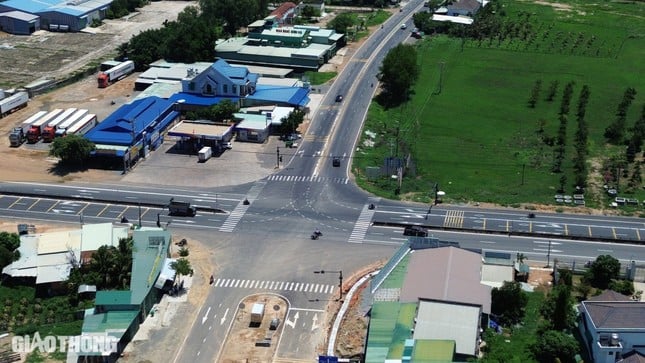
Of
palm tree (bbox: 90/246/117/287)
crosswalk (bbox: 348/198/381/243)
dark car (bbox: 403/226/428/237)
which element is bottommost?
crosswalk (bbox: 348/198/381/243)

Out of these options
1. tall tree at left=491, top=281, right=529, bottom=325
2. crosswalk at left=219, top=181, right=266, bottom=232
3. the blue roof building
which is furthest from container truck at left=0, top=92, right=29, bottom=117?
tall tree at left=491, top=281, right=529, bottom=325

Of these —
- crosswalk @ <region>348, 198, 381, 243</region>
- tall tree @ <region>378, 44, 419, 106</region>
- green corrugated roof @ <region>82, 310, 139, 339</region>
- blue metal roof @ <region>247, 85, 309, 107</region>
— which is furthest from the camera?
tall tree @ <region>378, 44, 419, 106</region>

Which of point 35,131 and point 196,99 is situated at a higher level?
point 196,99

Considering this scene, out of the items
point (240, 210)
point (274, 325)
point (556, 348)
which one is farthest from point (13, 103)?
point (556, 348)

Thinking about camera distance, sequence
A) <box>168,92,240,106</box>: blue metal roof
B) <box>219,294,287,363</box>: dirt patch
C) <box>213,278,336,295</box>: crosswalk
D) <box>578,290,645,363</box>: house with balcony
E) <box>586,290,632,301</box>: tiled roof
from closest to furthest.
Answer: <box>578,290,645,363</box>: house with balcony, <box>219,294,287,363</box>: dirt patch, <box>586,290,632,301</box>: tiled roof, <box>213,278,336,295</box>: crosswalk, <box>168,92,240,106</box>: blue metal roof

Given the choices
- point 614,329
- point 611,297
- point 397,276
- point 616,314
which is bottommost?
point 397,276

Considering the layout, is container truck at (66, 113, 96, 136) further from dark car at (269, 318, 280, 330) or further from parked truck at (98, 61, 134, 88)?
dark car at (269, 318, 280, 330)

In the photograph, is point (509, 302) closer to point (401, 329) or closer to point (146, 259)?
point (401, 329)
